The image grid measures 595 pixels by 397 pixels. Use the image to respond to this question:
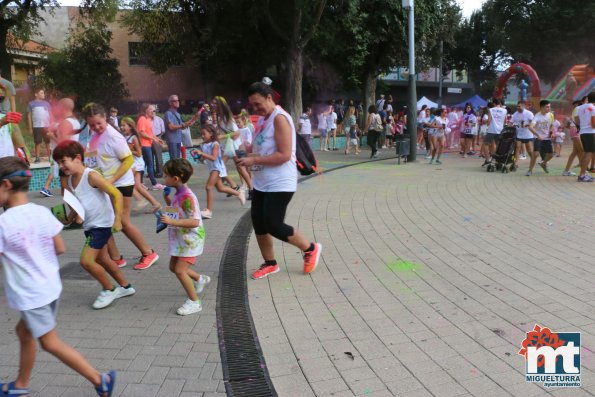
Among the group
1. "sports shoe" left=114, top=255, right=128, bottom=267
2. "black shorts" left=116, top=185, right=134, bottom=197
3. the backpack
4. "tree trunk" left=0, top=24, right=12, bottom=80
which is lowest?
"sports shoe" left=114, top=255, right=128, bottom=267

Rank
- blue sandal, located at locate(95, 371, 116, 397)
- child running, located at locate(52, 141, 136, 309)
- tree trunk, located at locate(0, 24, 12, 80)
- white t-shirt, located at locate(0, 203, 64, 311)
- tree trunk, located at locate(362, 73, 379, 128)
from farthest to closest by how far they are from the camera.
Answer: tree trunk, located at locate(362, 73, 379, 128), tree trunk, located at locate(0, 24, 12, 80), child running, located at locate(52, 141, 136, 309), blue sandal, located at locate(95, 371, 116, 397), white t-shirt, located at locate(0, 203, 64, 311)

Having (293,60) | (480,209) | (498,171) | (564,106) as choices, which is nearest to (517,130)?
(498,171)

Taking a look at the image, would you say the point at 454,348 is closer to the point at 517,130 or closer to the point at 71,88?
the point at 517,130

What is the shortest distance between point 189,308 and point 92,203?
3.86 ft

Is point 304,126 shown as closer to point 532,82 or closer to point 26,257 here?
point 532,82

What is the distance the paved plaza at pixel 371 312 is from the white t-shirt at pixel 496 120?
648 centimetres

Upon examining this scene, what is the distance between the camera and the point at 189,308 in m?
4.21

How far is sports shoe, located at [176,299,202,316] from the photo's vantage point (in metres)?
4.19

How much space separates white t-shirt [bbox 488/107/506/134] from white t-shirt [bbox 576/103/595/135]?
3546mm

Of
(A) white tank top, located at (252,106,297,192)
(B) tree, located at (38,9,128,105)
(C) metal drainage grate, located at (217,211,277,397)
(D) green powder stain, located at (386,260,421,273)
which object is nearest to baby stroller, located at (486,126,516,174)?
(D) green powder stain, located at (386,260,421,273)

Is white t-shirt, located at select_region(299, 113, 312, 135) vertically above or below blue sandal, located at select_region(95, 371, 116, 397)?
above

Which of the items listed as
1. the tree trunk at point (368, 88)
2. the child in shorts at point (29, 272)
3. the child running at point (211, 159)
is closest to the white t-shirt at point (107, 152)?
the child in shorts at point (29, 272)

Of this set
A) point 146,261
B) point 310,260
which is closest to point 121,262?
point 146,261

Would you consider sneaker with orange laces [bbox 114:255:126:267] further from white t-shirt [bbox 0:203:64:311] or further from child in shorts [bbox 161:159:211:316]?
white t-shirt [bbox 0:203:64:311]
